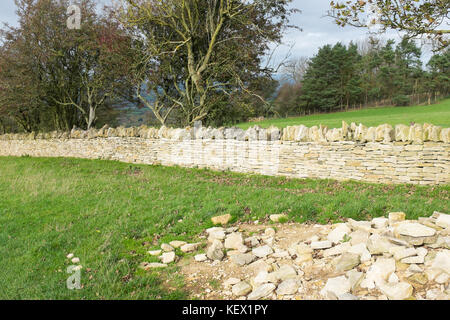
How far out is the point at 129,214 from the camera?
599 centimetres

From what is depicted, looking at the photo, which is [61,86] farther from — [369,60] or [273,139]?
[369,60]

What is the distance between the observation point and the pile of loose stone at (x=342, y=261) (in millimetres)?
2962

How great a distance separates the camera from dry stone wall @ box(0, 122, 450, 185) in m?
7.54

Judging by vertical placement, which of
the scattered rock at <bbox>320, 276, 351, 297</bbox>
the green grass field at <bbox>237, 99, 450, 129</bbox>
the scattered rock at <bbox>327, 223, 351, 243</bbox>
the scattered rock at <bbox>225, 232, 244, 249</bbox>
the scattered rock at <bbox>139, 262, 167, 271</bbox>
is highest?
the green grass field at <bbox>237, 99, 450, 129</bbox>

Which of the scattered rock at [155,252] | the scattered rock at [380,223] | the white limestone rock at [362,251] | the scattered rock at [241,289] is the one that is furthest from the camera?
the scattered rock at [155,252]

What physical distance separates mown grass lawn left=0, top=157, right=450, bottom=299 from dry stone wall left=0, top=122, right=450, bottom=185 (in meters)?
0.53

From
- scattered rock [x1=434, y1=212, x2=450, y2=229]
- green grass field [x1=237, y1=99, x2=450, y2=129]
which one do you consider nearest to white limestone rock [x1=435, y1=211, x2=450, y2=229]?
scattered rock [x1=434, y1=212, x2=450, y2=229]

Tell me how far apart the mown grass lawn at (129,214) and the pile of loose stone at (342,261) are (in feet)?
2.14

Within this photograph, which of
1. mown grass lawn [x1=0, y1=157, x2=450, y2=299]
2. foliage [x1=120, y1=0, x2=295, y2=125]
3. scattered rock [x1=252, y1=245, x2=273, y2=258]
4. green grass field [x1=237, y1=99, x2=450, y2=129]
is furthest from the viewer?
green grass field [x1=237, y1=99, x2=450, y2=129]

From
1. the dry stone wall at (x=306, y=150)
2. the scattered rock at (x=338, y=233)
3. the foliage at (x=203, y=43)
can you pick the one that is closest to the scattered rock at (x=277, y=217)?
the scattered rock at (x=338, y=233)

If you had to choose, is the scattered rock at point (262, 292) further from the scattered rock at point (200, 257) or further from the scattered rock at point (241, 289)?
the scattered rock at point (200, 257)

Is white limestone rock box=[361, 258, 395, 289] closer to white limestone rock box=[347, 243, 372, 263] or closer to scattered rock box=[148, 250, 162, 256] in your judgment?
white limestone rock box=[347, 243, 372, 263]

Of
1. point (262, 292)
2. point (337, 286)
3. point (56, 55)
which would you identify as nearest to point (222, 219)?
point (262, 292)

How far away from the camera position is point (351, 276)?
124 inches
